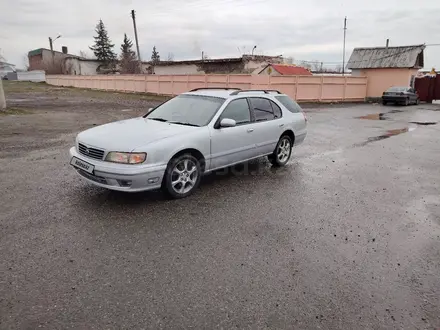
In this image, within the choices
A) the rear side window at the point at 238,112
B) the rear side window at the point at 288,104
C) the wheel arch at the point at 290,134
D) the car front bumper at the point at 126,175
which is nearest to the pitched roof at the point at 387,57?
the rear side window at the point at 288,104

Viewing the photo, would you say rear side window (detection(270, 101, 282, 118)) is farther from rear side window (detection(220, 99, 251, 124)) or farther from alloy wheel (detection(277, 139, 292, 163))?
rear side window (detection(220, 99, 251, 124))

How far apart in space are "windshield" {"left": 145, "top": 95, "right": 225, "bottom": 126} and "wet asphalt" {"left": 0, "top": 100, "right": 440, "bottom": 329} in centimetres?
116

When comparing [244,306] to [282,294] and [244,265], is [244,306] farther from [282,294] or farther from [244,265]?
[244,265]

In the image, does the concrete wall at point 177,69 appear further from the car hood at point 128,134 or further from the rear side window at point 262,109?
the car hood at point 128,134

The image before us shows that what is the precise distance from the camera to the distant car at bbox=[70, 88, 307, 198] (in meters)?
4.48

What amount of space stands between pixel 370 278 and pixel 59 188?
15.1 ft

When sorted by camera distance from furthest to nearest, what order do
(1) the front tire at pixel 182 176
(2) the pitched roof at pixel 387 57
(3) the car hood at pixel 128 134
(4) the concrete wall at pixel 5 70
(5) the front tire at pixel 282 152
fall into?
1. (4) the concrete wall at pixel 5 70
2. (2) the pitched roof at pixel 387 57
3. (5) the front tire at pixel 282 152
4. (1) the front tire at pixel 182 176
5. (3) the car hood at pixel 128 134

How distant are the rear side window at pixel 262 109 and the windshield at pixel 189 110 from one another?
2.64 feet

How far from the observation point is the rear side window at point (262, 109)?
6.34 meters

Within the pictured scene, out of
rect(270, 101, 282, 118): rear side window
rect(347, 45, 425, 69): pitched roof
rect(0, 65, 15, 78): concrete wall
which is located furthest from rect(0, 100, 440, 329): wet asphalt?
rect(0, 65, 15, 78): concrete wall

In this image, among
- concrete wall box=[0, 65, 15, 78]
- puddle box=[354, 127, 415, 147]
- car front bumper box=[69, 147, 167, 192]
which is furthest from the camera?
concrete wall box=[0, 65, 15, 78]

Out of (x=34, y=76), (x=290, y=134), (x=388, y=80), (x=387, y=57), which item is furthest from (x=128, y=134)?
(x=34, y=76)

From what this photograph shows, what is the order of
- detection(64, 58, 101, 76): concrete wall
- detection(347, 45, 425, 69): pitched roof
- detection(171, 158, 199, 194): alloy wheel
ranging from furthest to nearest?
detection(64, 58, 101, 76): concrete wall
detection(347, 45, 425, 69): pitched roof
detection(171, 158, 199, 194): alloy wheel

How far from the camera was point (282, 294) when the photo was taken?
2.88 metres
